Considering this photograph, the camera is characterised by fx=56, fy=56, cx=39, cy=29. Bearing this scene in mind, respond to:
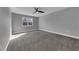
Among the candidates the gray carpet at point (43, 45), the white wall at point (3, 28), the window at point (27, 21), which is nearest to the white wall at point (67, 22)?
the gray carpet at point (43, 45)

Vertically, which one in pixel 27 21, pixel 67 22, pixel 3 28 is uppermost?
pixel 27 21

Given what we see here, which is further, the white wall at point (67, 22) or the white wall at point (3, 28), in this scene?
the white wall at point (67, 22)

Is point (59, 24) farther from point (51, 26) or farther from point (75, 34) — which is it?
point (75, 34)

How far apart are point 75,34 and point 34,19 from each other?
19.3 feet

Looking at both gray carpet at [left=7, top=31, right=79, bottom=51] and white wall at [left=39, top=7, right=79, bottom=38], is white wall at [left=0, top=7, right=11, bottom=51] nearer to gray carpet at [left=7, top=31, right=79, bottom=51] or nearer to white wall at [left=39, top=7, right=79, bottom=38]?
gray carpet at [left=7, top=31, right=79, bottom=51]

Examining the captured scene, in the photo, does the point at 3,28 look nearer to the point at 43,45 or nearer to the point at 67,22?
the point at 43,45

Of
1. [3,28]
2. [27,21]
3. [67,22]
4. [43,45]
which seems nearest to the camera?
[3,28]

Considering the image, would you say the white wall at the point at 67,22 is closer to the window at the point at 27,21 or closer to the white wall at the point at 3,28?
the window at the point at 27,21

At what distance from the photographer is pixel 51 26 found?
6.61m

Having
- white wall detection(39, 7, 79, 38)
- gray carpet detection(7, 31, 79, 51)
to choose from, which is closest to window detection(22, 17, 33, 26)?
white wall detection(39, 7, 79, 38)

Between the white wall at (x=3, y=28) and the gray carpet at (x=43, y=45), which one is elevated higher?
the white wall at (x=3, y=28)

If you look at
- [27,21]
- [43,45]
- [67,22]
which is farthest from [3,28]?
[27,21]

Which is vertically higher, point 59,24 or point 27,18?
point 27,18
